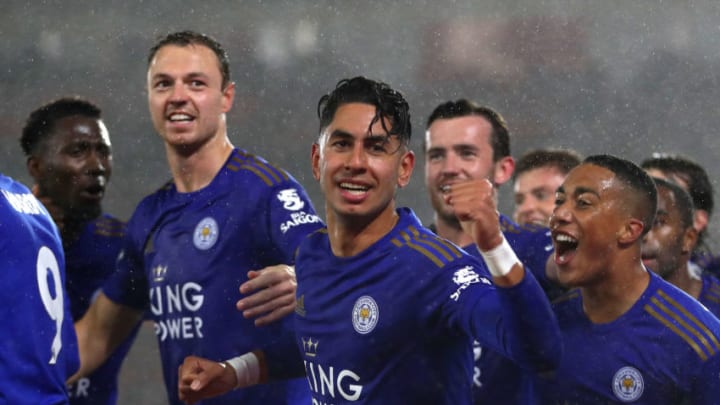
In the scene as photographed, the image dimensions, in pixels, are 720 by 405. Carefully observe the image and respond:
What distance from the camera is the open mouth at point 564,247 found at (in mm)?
2994

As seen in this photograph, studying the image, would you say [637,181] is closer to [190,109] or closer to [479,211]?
[479,211]

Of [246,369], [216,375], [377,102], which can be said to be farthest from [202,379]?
[377,102]

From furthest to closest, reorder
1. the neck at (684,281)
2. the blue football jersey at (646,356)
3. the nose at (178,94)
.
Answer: the neck at (684,281), the nose at (178,94), the blue football jersey at (646,356)

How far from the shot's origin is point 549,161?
16.1 feet

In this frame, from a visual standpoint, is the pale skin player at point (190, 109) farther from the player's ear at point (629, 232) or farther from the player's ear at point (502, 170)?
the player's ear at point (629, 232)

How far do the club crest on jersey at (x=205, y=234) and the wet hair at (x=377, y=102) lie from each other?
32.0 inches

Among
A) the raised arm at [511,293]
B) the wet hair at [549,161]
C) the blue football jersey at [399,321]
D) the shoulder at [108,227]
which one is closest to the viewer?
the raised arm at [511,293]

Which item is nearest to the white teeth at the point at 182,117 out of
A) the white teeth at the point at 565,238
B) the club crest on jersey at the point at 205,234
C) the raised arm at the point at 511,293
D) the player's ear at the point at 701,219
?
the club crest on jersey at the point at 205,234

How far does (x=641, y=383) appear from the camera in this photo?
2930mm

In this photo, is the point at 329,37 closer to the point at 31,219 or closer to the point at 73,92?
the point at 73,92

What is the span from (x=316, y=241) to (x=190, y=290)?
0.72 metres

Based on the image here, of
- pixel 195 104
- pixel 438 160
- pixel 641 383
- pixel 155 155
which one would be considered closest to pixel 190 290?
pixel 195 104

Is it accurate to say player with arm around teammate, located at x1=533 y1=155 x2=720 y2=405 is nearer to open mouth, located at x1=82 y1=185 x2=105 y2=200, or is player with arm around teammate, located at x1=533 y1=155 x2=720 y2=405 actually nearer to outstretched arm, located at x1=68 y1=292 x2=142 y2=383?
outstretched arm, located at x1=68 y1=292 x2=142 y2=383

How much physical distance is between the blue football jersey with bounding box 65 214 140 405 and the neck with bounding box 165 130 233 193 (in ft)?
2.21
